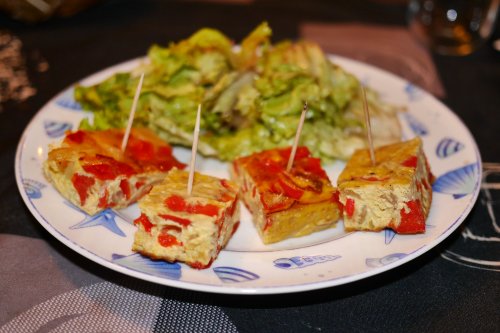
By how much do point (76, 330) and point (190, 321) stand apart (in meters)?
0.55

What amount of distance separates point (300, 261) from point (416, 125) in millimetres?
1766

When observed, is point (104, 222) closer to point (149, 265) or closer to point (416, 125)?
point (149, 265)

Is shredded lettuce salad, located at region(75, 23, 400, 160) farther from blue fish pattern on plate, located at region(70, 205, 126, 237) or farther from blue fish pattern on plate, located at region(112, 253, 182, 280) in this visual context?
blue fish pattern on plate, located at region(112, 253, 182, 280)

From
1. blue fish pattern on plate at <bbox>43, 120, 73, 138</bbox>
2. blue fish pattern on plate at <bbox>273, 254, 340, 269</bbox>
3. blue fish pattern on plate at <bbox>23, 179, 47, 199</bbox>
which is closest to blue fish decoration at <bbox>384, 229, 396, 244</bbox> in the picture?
blue fish pattern on plate at <bbox>273, 254, 340, 269</bbox>

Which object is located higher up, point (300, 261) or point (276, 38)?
point (276, 38)

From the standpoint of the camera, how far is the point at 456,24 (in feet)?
17.8

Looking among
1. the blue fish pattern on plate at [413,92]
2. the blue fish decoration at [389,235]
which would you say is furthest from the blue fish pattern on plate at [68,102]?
the blue fish pattern on plate at [413,92]

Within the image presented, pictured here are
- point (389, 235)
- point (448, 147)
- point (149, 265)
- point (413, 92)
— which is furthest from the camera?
point (413, 92)

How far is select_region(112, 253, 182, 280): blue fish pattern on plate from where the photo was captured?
107 inches

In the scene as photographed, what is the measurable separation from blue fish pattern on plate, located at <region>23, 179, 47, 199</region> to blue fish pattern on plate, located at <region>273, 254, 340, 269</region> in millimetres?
1473

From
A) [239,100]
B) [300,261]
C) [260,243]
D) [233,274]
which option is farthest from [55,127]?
[300,261]

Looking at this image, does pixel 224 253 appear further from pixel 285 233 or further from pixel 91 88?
pixel 91 88

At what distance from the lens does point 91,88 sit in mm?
4172

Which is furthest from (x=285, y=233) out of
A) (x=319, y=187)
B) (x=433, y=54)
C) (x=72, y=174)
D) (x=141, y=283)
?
(x=433, y=54)
